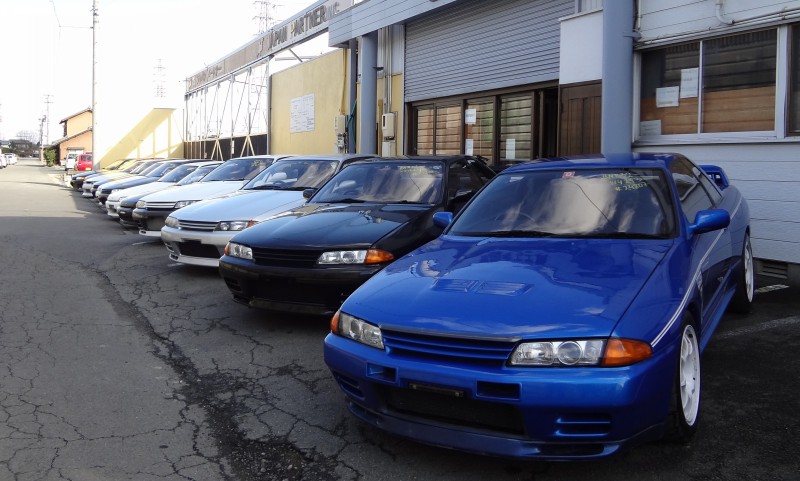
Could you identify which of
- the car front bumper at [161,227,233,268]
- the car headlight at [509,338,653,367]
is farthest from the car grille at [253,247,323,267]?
the car headlight at [509,338,653,367]

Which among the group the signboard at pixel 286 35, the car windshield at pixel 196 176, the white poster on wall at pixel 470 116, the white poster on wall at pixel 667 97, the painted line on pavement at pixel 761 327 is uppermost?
the signboard at pixel 286 35

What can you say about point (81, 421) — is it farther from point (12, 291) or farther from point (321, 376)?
point (12, 291)

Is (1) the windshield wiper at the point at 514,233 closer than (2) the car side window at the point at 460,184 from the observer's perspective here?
Yes

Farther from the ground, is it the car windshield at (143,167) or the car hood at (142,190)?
the car windshield at (143,167)

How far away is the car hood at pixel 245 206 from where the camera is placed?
8117 millimetres

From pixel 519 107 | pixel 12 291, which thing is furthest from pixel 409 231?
pixel 519 107

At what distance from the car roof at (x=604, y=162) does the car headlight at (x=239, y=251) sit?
2.24 meters

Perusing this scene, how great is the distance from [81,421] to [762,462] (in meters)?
3.57

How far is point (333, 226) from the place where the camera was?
606cm

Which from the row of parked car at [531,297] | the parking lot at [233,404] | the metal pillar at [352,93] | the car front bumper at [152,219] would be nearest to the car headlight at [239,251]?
the row of parked car at [531,297]

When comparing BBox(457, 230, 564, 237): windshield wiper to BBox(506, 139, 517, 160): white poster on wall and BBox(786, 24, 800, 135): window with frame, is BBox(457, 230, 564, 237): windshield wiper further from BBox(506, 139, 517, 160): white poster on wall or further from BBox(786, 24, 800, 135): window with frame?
BBox(506, 139, 517, 160): white poster on wall

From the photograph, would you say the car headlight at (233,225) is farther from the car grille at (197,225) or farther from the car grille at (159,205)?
the car grille at (159,205)

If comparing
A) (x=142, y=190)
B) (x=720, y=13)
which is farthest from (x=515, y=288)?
(x=142, y=190)

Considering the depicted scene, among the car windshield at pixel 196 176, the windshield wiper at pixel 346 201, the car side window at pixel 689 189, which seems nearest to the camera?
the car side window at pixel 689 189
